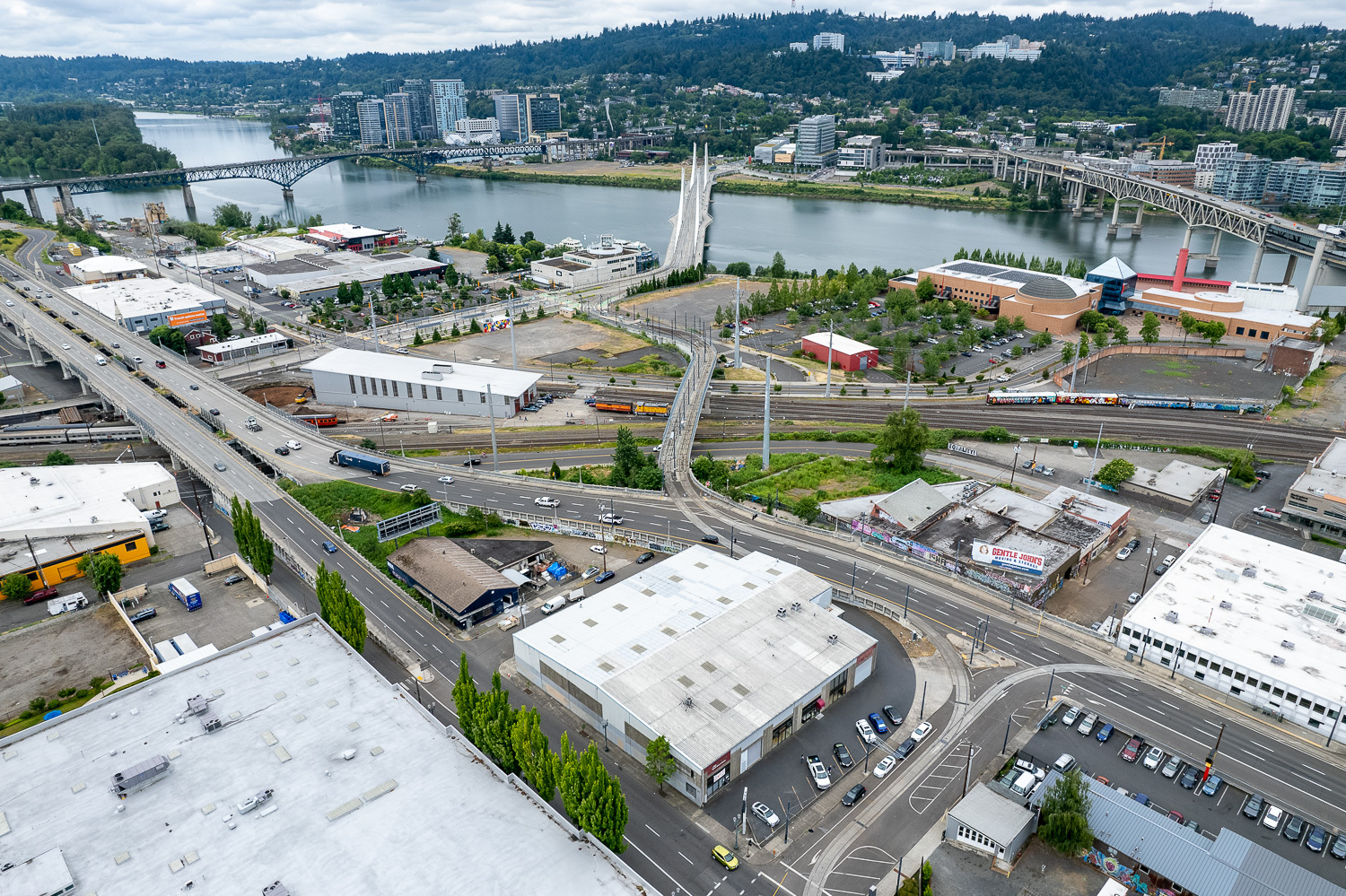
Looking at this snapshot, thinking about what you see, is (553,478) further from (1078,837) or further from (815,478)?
(1078,837)

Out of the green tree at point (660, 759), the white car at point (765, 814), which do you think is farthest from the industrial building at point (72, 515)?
the white car at point (765, 814)

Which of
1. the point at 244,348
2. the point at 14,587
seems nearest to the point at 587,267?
the point at 244,348

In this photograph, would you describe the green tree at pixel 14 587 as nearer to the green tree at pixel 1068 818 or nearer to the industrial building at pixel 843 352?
the green tree at pixel 1068 818

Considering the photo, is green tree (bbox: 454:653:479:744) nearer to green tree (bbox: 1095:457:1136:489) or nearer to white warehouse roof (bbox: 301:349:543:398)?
white warehouse roof (bbox: 301:349:543:398)

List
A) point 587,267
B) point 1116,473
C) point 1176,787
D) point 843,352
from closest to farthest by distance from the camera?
1. point 1176,787
2. point 1116,473
3. point 843,352
4. point 587,267

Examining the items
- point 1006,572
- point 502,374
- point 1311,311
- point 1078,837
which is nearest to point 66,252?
point 502,374

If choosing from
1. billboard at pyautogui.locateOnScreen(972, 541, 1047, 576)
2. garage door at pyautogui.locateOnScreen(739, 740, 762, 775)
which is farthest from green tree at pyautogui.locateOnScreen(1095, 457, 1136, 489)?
garage door at pyautogui.locateOnScreen(739, 740, 762, 775)

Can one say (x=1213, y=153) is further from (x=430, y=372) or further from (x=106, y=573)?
(x=106, y=573)
